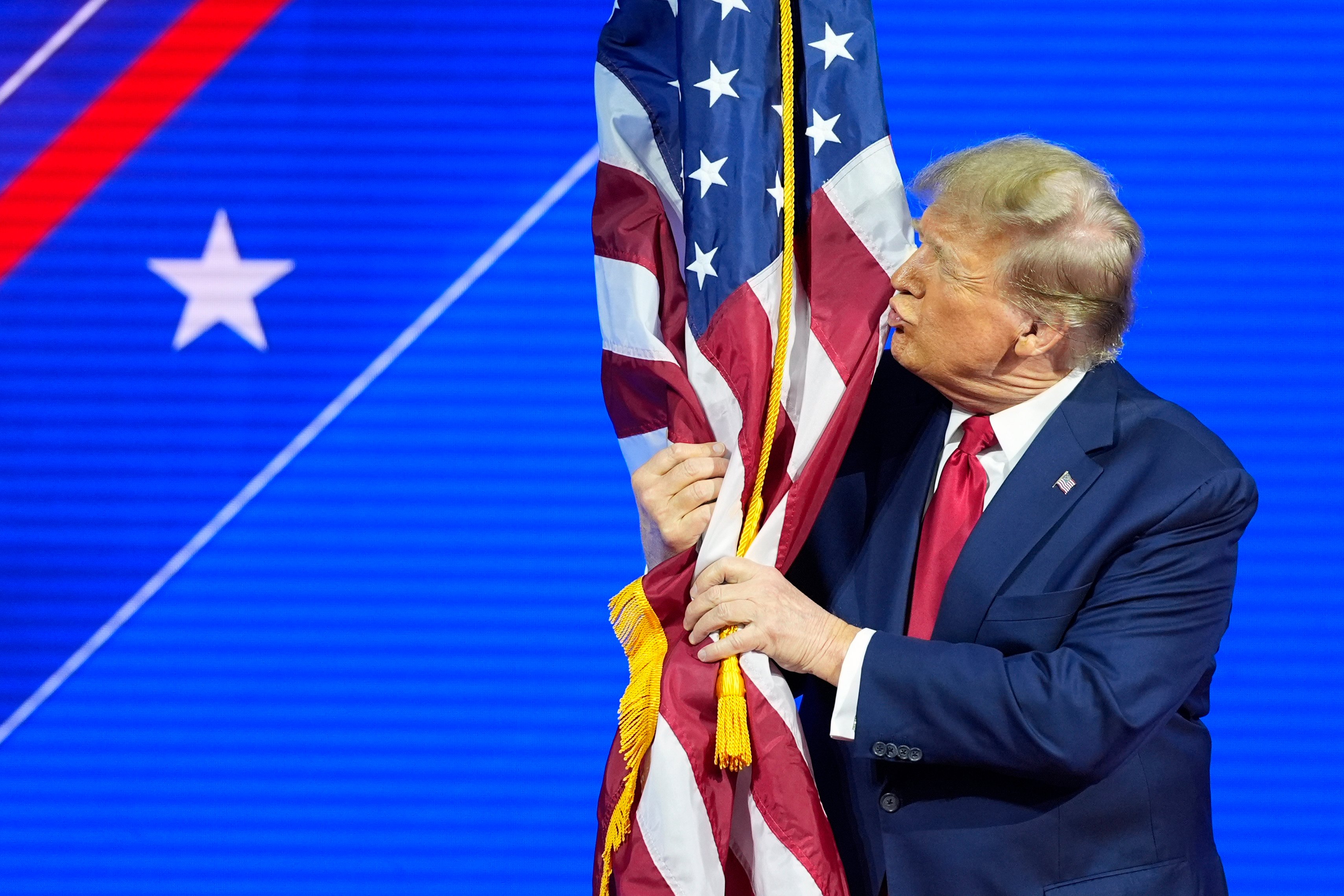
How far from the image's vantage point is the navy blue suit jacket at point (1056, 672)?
1453 millimetres

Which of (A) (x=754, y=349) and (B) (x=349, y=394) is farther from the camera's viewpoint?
(B) (x=349, y=394)

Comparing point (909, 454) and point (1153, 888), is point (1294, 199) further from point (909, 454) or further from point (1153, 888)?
point (1153, 888)

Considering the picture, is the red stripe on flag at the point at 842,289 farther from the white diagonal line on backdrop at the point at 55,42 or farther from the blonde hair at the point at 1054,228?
the white diagonal line on backdrop at the point at 55,42

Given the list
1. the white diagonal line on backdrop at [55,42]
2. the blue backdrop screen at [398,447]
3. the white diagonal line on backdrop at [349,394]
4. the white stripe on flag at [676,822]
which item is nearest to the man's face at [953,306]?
the white stripe on flag at [676,822]

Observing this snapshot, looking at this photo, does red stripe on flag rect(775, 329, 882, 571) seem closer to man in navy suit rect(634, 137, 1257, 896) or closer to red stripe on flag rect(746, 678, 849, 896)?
man in navy suit rect(634, 137, 1257, 896)

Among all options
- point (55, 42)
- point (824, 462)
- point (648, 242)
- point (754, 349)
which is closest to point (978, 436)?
point (824, 462)

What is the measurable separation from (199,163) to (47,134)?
361 millimetres

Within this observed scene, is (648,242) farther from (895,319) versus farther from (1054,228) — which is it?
(1054,228)

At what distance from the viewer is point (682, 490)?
4.86 ft

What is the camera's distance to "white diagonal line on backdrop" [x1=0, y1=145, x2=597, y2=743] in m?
2.75

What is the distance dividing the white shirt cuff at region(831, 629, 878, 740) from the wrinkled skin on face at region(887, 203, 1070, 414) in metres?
0.40

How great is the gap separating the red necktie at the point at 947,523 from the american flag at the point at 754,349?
0.21 m

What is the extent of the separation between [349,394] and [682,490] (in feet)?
4.96

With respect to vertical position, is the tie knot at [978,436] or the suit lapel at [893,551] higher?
the tie knot at [978,436]
